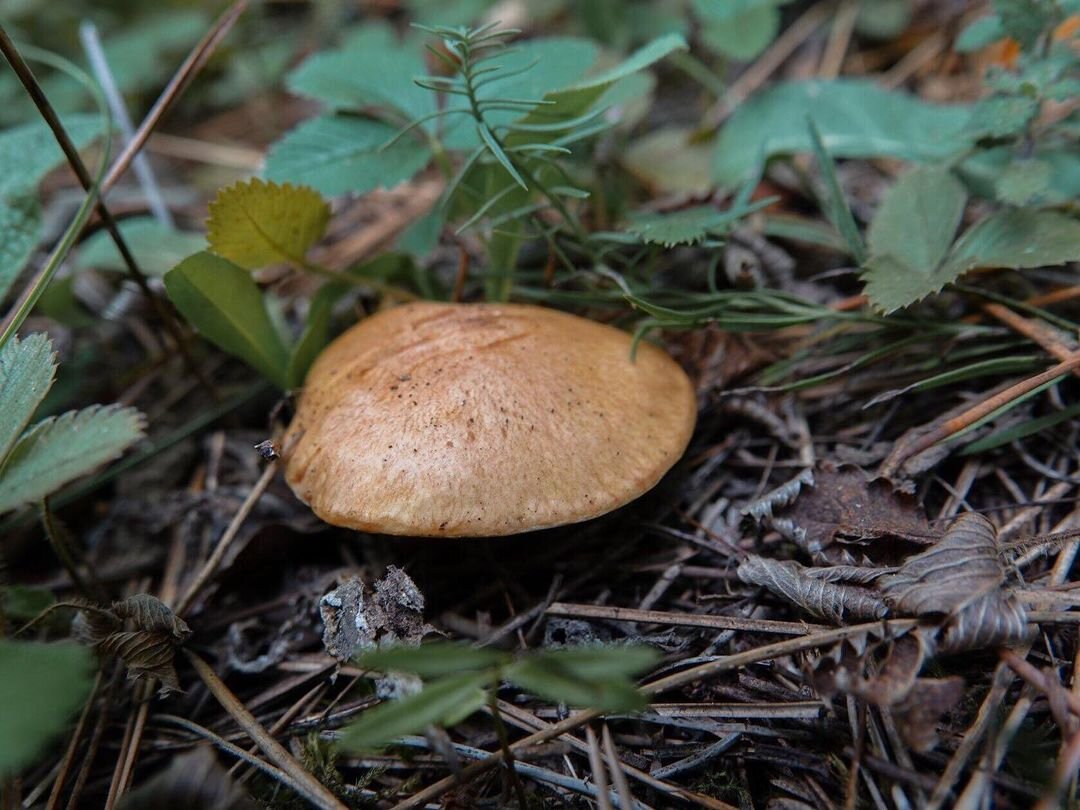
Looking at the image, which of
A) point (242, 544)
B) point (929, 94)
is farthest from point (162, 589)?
point (929, 94)

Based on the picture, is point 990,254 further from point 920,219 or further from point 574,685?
point 574,685

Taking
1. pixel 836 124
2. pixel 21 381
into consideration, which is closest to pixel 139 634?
pixel 21 381

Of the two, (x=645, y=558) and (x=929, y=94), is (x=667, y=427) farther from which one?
(x=929, y=94)

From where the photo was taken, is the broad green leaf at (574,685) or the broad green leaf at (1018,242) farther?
the broad green leaf at (1018,242)

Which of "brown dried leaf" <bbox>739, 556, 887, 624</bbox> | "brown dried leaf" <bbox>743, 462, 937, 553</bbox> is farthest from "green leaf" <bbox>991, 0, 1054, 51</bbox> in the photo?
"brown dried leaf" <bbox>739, 556, 887, 624</bbox>

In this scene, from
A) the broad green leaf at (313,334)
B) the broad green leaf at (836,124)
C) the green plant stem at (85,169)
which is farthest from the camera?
the broad green leaf at (836,124)

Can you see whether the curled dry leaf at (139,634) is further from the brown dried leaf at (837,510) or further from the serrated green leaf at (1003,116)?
the serrated green leaf at (1003,116)

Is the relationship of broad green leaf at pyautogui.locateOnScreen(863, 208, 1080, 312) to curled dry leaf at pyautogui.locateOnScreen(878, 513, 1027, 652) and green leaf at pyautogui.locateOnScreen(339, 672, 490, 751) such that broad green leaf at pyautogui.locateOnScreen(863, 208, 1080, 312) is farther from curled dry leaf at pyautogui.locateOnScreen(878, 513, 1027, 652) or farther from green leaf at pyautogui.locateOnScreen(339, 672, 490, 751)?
green leaf at pyautogui.locateOnScreen(339, 672, 490, 751)

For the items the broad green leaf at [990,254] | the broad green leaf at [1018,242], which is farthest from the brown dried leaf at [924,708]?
the broad green leaf at [1018,242]
